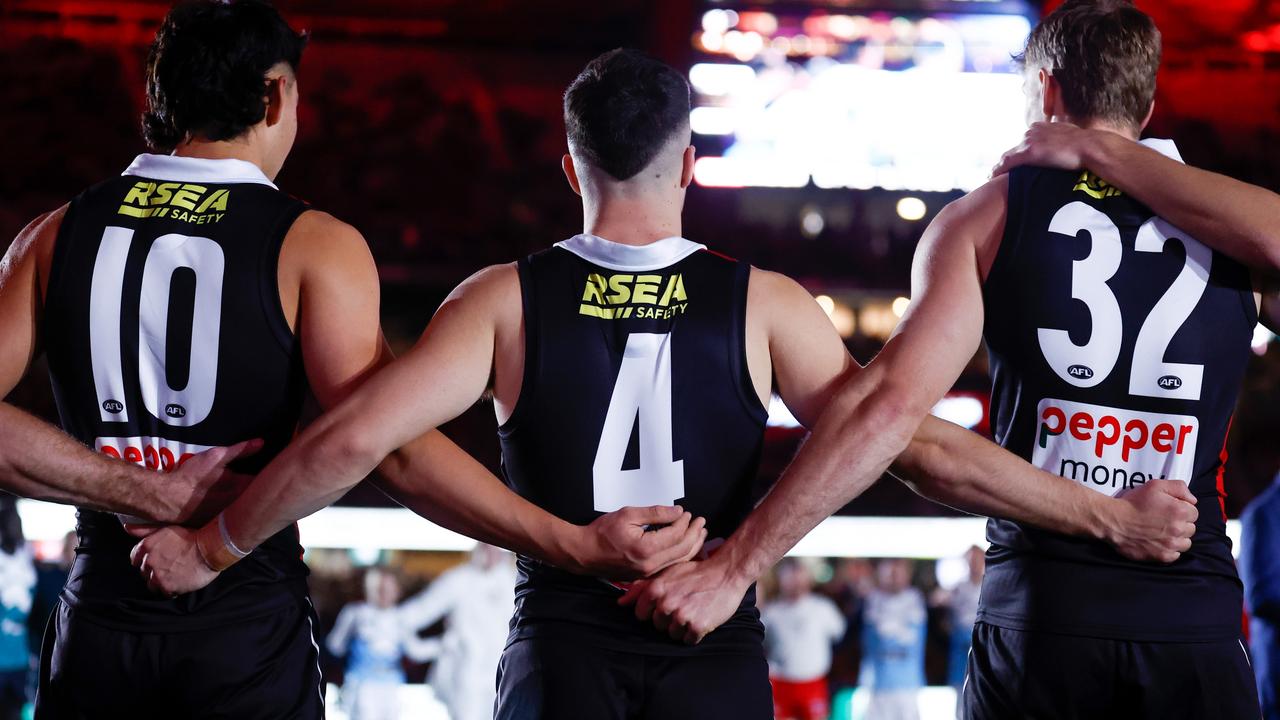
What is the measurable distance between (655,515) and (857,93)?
16315 mm

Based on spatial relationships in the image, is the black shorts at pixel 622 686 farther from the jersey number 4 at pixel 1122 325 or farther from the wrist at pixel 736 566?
the jersey number 4 at pixel 1122 325

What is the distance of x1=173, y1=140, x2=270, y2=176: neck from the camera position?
99.0 inches

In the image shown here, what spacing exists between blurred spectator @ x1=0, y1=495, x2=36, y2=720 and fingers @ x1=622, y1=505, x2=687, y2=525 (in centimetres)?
727

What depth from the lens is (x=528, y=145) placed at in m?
17.3

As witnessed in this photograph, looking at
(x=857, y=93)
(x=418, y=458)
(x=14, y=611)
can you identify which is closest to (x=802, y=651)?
(x=14, y=611)

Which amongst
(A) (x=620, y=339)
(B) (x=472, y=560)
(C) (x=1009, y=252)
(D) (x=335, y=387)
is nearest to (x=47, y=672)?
(D) (x=335, y=387)

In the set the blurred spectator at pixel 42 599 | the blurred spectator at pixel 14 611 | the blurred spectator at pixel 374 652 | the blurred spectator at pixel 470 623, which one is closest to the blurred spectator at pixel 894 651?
the blurred spectator at pixel 470 623

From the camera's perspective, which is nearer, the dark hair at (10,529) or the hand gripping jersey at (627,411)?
the hand gripping jersey at (627,411)

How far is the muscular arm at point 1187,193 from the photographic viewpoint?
2.26 m

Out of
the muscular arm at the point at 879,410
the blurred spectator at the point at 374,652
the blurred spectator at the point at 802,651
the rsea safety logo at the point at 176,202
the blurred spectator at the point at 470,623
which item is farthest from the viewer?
A: the blurred spectator at the point at 802,651

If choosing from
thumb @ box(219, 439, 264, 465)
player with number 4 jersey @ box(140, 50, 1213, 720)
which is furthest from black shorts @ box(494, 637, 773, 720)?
thumb @ box(219, 439, 264, 465)

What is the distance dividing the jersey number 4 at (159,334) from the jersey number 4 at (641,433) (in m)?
0.83

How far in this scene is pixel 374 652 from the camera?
9250mm

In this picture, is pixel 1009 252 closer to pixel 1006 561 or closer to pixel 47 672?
pixel 1006 561
